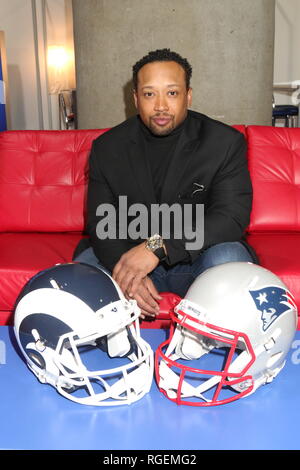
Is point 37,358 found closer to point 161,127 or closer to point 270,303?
point 270,303

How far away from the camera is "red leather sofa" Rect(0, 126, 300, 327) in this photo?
2.28 meters

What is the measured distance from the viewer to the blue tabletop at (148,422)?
1025 mm

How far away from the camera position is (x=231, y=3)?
2.87 m

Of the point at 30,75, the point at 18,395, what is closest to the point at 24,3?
the point at 30,75

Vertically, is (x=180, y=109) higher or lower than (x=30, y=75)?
lower

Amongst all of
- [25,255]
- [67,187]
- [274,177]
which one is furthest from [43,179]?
[274,177]

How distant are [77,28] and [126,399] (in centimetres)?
247

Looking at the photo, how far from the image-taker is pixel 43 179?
244 cm

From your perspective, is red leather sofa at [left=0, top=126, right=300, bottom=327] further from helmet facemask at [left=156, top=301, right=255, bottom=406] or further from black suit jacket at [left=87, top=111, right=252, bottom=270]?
helmet facemask at [left=156, top=301, right=255, bottom=406]

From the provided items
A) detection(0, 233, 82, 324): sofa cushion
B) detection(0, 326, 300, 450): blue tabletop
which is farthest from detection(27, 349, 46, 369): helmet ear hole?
detection(0, 233, 82, 324): sofa cushion

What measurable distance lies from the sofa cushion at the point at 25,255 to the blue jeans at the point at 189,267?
184 mm

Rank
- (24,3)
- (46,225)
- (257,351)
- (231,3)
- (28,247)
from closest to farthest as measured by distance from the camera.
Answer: (257,351)
(28,247)
(46,225)
(231,3)
(24,3)

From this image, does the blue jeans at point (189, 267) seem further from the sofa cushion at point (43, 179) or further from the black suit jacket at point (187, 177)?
the sofa cushion at point (43, 179)
